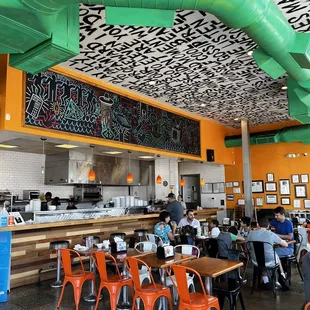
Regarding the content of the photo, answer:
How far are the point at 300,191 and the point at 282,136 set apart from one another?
2.01 meters

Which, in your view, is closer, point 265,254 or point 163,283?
point 163,283

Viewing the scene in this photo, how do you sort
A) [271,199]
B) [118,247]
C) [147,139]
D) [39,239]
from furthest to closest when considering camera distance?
[271,199] < [147,139] < [39,239] < [118,247]

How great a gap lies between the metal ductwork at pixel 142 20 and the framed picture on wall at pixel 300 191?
22.6ft

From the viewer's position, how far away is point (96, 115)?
6.50 metres

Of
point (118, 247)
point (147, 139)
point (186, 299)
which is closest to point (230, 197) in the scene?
point (147, 139)

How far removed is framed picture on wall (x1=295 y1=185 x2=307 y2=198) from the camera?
10078 millimetres

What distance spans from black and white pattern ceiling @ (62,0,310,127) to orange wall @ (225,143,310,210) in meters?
2.50

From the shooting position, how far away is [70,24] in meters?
3.54

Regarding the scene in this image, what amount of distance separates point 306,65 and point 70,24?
132 inches

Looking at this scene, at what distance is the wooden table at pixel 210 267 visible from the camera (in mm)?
3230

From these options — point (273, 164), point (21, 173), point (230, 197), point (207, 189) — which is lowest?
point (230, 197)

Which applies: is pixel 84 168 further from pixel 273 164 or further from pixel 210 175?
pixel 273 164

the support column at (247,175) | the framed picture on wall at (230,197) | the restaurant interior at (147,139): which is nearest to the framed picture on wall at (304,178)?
the restaurant interior at (147,139)

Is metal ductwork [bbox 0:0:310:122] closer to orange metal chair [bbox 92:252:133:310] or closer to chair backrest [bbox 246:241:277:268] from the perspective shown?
orange metal chair [bbox 92:252:133:310]
